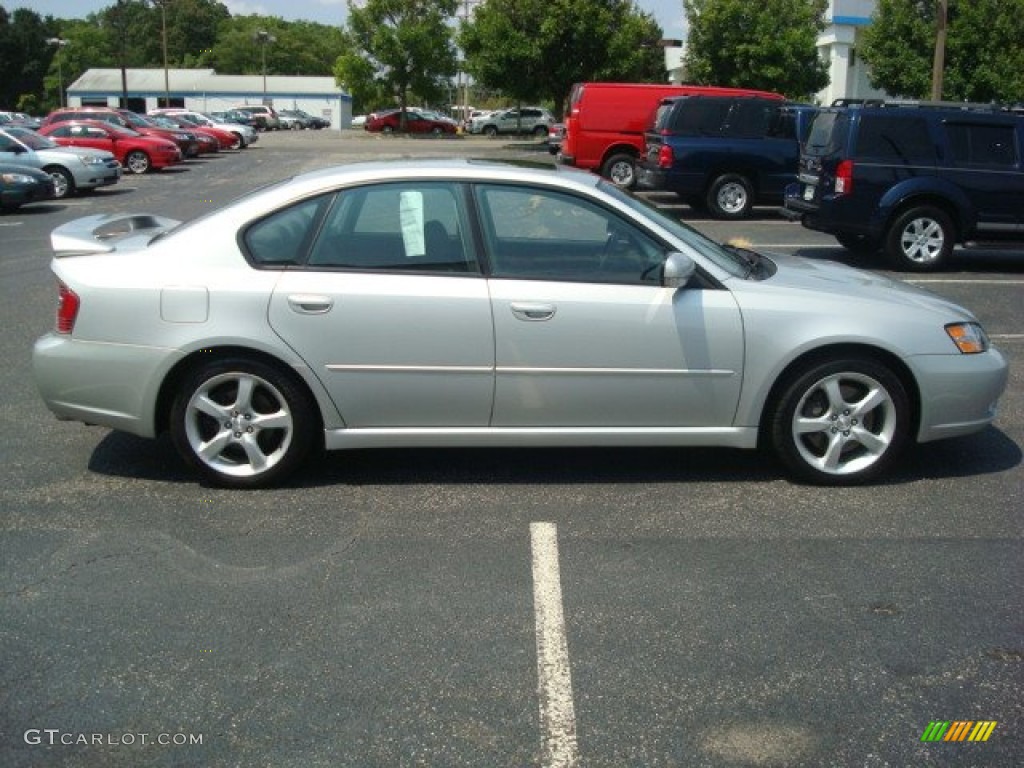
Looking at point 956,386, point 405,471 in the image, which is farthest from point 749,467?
point 405,471

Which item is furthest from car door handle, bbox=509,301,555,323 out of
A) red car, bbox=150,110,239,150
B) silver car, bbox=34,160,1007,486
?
red car, bbox=150,110,239,150

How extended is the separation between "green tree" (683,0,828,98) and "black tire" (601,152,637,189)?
47.7 ft

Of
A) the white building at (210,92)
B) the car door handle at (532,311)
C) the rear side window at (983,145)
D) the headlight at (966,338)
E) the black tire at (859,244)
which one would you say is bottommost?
the black tire at (859,244)

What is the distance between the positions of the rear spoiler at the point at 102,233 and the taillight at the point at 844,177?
8.18 metres

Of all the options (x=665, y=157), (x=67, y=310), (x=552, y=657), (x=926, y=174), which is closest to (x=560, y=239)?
(x=552, y=657)

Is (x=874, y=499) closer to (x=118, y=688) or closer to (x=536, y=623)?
(x=536, y=623)

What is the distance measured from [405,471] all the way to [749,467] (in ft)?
5.82

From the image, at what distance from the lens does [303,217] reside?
17.3ft

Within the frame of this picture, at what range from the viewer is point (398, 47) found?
56781 mm

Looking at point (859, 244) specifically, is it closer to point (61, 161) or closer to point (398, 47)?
point (61, 161)

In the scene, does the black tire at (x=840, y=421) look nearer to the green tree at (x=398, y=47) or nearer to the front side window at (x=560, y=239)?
the front side window at (x=560, y=239)

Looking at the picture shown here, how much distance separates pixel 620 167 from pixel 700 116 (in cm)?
407

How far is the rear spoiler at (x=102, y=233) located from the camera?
549cm

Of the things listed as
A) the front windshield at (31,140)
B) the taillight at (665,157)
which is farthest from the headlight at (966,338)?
the front windshield at (31,140)
